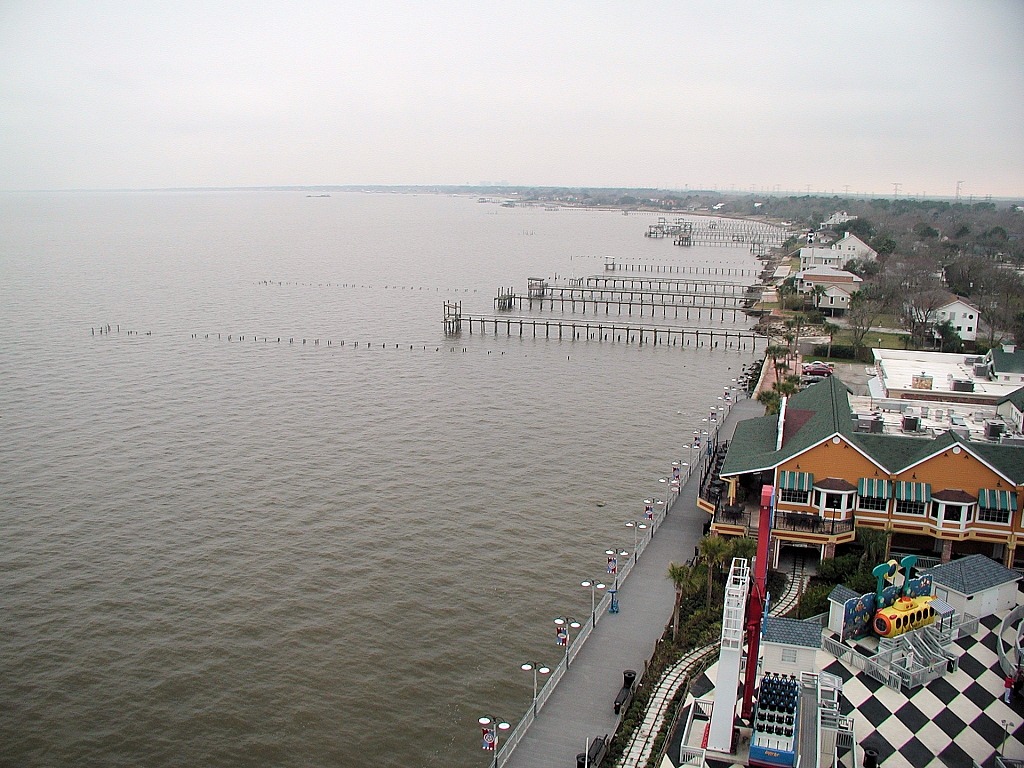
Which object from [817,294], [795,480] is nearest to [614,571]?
[795,480]

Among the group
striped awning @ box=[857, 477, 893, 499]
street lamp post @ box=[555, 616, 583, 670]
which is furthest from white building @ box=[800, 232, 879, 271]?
street lamp post @ box=[555, 616, 583, 670]

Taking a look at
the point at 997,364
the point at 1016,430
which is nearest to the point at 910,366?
the point at 997,364

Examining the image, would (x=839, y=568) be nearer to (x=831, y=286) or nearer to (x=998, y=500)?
(x=998, y=500)

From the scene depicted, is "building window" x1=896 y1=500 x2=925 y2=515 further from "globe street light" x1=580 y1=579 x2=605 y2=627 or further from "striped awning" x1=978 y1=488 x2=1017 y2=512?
"globe street light" x1=580 y1=579 x2=605 y2=627

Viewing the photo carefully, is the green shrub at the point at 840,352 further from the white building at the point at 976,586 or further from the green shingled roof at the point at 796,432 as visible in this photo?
the white building at the point at 976,586

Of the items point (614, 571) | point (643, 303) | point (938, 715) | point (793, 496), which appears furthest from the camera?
point (643, 303)

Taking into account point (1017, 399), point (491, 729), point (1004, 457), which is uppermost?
point (1017, 399)

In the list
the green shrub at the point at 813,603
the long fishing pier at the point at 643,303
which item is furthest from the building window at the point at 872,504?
the long fishing pier at the point at 643,303

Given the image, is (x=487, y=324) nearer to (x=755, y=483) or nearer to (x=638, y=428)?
(x=638, y=428)
